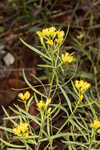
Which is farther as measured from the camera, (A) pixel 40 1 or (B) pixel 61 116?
(A) pixel 40 1

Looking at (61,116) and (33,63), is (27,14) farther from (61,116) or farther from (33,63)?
(61,116)

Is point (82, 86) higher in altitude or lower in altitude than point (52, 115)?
higher

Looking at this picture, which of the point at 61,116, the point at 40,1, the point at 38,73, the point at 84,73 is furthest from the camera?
the point at 40,1

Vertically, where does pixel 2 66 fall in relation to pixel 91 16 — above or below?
below

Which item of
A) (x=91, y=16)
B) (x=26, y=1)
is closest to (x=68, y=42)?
(x=91, y=16)

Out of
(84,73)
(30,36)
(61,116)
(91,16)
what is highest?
(91,16)

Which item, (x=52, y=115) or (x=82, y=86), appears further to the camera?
(x=52, y=115)

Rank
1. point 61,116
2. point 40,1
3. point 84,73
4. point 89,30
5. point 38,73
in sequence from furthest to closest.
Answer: point 40,1 → point 89,30 → point 38,73 → point 84,73 → point 61,116

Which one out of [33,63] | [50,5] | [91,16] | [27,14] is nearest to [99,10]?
[91,16]

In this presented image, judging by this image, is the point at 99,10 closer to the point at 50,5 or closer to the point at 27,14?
the point at 50,5
